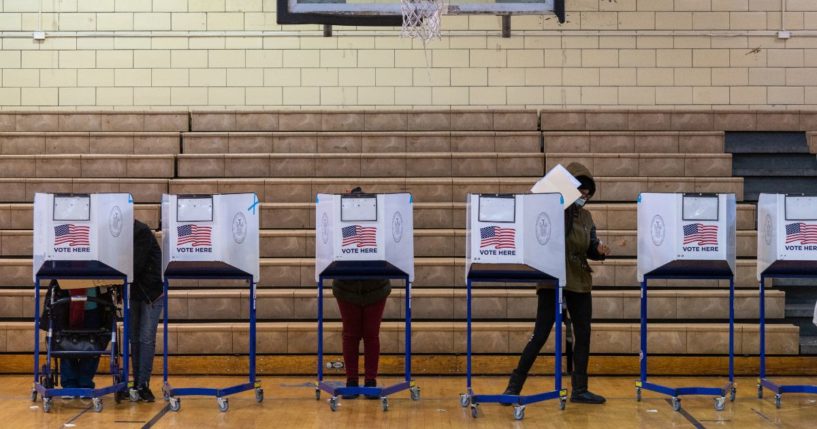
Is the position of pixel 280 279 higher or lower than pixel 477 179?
lower

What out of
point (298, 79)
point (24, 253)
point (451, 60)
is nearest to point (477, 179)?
point (451, 60)

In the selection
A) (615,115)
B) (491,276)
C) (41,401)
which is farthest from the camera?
(615,115)

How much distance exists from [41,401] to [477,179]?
13.6 ft

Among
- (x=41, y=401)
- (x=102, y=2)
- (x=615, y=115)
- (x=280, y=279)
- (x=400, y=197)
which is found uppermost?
(x=102, y=2)

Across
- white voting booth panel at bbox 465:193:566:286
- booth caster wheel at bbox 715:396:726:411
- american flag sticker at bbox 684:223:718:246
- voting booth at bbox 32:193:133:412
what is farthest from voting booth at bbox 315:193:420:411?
booth caster wheel at bbox 715:396:726:411

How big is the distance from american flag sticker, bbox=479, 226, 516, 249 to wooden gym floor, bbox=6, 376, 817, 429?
3.25 feet

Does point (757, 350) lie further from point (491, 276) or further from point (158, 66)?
point (158, 66)

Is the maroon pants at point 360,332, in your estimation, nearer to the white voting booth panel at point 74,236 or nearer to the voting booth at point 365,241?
the voting booth at point 365,241

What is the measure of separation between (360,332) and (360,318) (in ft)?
0.31

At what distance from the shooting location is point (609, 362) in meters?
7.70

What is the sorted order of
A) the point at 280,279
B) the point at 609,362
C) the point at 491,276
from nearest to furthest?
the point at 491,276
the point at 609,362
the point at 280,279

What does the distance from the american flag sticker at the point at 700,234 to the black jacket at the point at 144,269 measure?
320cm

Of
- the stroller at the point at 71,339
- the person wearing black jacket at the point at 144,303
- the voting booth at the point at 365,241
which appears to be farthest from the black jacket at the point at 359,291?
the stroller at the point at 71,339

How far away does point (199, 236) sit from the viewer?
6.26m
